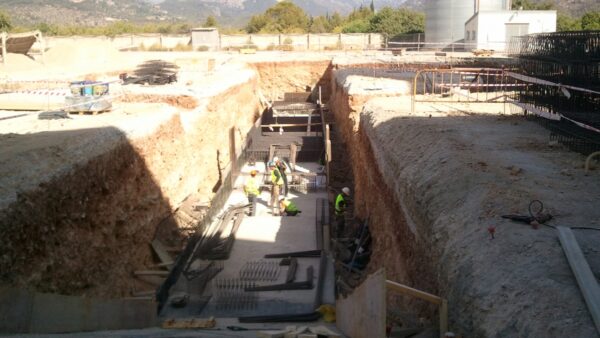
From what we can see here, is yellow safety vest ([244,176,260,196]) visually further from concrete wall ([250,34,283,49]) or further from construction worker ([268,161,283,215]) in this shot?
concrete wall ([250,34,283,49])

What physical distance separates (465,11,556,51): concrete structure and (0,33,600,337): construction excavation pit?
665 inches

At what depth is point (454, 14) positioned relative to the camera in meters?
41.0

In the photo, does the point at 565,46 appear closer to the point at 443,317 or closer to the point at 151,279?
the point at 443,317

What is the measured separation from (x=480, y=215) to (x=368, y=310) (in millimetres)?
1594

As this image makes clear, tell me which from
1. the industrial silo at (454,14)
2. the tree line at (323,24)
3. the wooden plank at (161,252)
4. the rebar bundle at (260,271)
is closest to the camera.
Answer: the rebar bundle at (260,271)

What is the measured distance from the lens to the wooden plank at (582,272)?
362cm

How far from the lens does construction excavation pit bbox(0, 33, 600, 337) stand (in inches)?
185

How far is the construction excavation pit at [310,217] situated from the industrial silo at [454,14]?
24371mm

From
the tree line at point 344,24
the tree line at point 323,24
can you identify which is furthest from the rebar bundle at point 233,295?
the tree line at point 344,24

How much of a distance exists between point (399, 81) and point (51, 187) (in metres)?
12.8

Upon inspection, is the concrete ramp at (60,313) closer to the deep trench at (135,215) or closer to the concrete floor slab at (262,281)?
the deep trench at (135,215)

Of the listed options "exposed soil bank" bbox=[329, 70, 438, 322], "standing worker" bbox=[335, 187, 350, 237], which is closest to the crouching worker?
"standing worker" bbox=[335, 187, 350, 237]

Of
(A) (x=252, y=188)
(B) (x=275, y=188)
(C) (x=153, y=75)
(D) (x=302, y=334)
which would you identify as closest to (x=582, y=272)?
(D) (x=302, y=334)

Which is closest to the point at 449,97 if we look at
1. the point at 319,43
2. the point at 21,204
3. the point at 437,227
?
the point at 437,227
